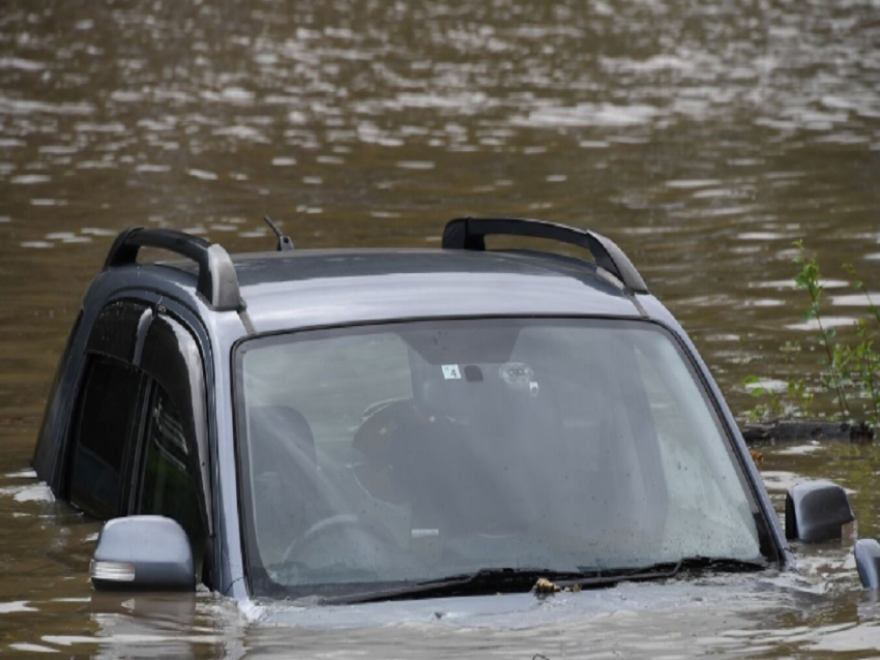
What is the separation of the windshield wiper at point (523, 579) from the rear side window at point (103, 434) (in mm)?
1376

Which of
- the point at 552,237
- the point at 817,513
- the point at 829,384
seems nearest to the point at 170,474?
the point at 552,237

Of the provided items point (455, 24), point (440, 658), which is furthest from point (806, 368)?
point (455, 24)

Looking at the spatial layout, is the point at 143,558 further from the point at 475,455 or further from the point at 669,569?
the point at 669,569

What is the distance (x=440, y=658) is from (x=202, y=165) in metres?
19.8

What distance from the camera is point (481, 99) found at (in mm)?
32594

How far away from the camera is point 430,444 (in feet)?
18.4

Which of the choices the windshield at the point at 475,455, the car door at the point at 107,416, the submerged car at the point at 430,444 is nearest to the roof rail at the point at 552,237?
the submerged car at the point at 430,444

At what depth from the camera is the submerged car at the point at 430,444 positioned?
17.5 feet

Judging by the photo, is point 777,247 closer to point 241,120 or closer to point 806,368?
point 806,368

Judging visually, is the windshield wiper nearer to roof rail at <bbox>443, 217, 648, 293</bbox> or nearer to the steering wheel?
the steering wheel

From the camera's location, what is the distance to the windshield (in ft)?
17.7

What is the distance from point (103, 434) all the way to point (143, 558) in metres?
1.68

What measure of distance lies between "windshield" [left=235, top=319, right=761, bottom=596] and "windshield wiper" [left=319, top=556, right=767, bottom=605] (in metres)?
0.03

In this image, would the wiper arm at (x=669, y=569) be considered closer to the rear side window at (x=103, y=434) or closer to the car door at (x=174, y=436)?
the car door at (x=174, y=436)
